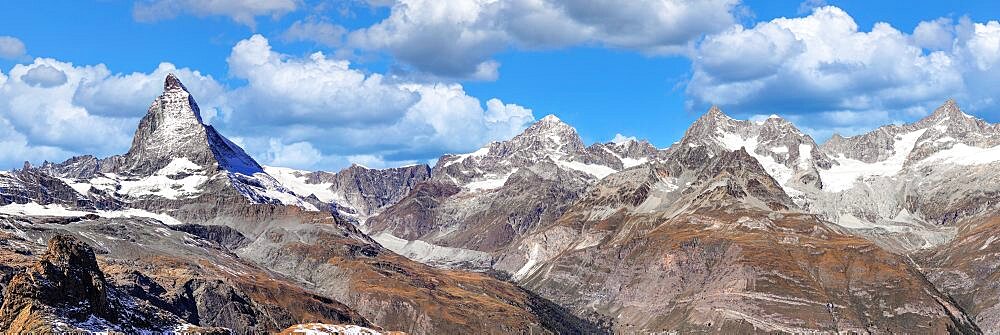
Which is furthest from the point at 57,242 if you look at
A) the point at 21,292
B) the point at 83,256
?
the point at 21,292

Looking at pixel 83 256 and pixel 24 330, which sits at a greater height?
pixel 83 256

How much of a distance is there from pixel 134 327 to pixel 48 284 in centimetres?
1706

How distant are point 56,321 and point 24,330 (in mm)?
5420

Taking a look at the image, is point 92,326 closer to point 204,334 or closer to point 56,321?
point 56,321

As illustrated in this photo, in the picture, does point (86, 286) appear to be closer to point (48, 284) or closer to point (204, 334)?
point (48, 284)

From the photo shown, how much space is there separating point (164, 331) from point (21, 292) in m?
28.3

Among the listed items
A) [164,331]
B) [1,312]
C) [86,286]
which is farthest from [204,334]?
[1,312]

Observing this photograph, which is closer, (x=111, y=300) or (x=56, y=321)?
(x=56, y=321)

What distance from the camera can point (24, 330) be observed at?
166m

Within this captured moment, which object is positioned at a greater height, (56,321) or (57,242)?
(57,242)

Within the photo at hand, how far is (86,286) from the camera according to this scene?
7303 inches

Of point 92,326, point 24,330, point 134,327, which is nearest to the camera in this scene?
point 24,330

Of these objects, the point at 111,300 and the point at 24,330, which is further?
the point at 111,300

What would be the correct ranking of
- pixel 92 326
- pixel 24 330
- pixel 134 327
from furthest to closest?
pixel 134 327, pixel 92 326, pixel 24 330
